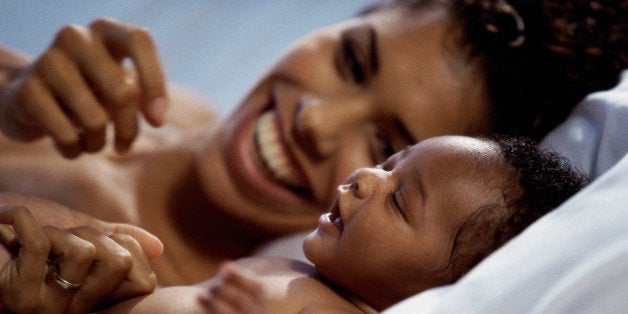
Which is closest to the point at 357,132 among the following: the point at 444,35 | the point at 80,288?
the point at 444,35

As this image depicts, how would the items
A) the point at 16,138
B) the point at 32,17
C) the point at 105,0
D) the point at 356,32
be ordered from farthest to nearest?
1. the point at 105,0
2. the point at 32,17
3. the point at 356,32
4. the point at 16,138

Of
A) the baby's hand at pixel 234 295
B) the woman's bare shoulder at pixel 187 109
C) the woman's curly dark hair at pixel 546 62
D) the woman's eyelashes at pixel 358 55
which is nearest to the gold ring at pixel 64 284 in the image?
the baby's hand at pixel 234 295

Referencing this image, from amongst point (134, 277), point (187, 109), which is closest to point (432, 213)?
point (134, 277)

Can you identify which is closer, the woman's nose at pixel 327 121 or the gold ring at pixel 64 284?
the gold ring at pixel 64 284

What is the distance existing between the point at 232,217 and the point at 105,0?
966 mm

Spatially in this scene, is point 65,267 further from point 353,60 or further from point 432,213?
point 353,60

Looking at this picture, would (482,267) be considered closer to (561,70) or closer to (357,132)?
(357,132)

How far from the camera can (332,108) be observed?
1223 mm

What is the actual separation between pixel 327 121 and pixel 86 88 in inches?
16.5

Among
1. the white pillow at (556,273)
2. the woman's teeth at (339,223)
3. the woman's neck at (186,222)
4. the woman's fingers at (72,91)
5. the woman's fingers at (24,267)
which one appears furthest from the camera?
the woman's neck at (186,222)

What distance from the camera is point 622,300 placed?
56 cm

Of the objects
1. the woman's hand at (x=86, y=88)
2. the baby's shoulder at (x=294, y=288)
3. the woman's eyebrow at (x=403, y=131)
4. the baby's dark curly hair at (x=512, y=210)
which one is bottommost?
the woman's eyebrow at (x=403, y=131)

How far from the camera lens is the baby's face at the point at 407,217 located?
0.73 m

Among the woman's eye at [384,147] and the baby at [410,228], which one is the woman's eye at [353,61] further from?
the baby at [410,228]
